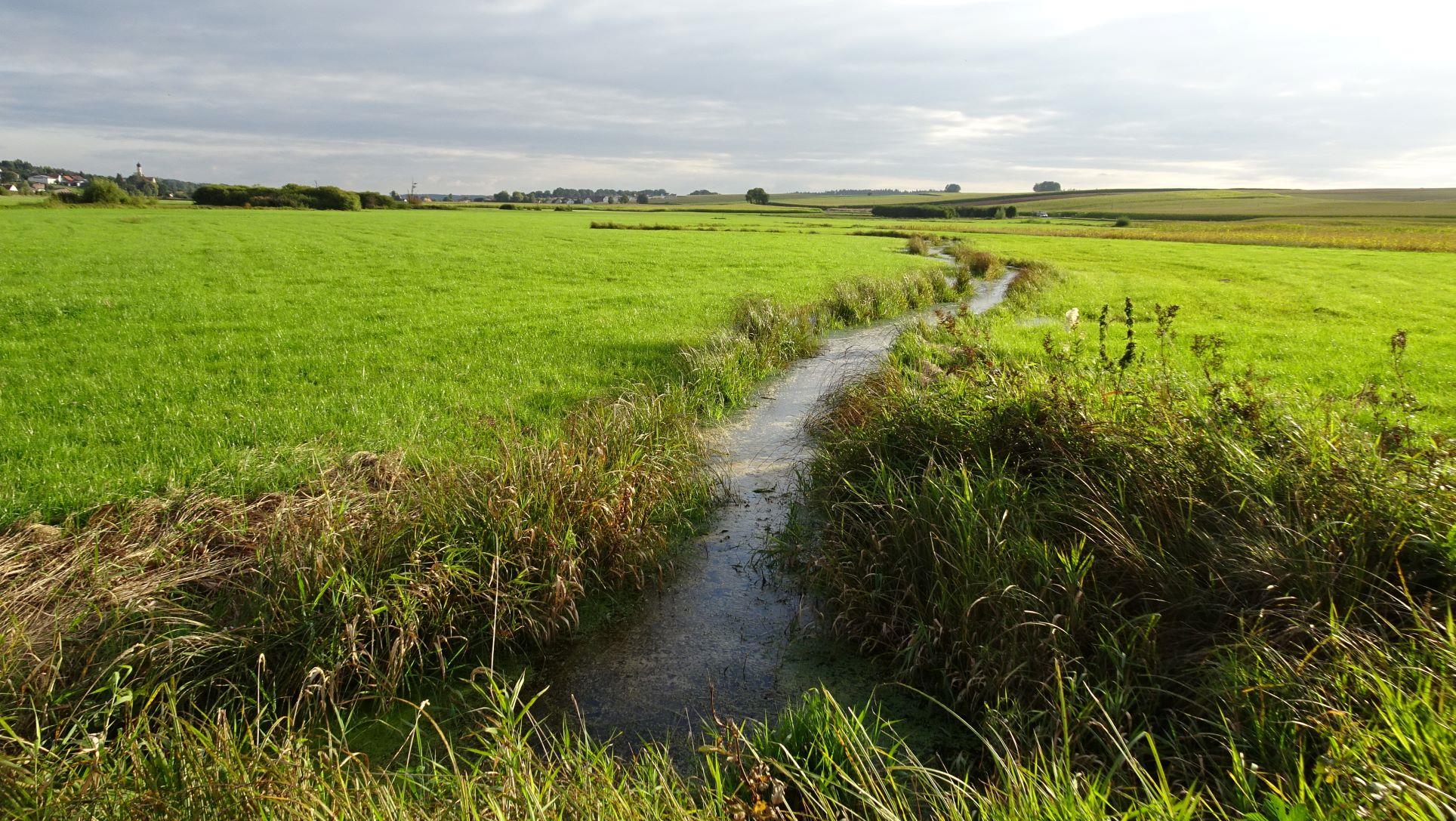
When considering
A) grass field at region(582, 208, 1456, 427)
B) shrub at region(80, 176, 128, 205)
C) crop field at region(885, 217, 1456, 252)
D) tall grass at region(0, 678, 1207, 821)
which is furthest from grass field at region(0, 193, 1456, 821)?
shrub at region(80, 176, 128, 205)

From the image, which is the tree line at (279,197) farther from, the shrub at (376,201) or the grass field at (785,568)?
the grass field at (785,568)

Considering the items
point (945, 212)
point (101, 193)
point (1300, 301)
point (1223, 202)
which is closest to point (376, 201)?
point (101, 193)

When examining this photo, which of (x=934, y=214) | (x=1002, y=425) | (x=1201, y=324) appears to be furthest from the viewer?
(x=934, y=214)

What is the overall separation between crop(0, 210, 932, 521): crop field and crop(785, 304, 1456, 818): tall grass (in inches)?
182

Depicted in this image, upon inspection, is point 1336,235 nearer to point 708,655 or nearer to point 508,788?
point 708,655

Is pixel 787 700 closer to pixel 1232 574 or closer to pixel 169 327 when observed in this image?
pixel 1232 574

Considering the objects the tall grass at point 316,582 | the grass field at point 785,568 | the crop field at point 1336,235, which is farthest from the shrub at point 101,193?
the tall grass at point 316,582

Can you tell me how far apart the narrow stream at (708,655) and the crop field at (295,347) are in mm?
2756

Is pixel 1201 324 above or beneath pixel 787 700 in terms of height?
above

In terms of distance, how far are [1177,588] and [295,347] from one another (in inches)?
519

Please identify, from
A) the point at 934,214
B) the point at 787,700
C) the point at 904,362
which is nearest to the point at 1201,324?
the point at 904,362

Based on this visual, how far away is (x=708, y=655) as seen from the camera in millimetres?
5125

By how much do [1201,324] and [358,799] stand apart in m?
18.3

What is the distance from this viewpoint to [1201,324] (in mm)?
16203
